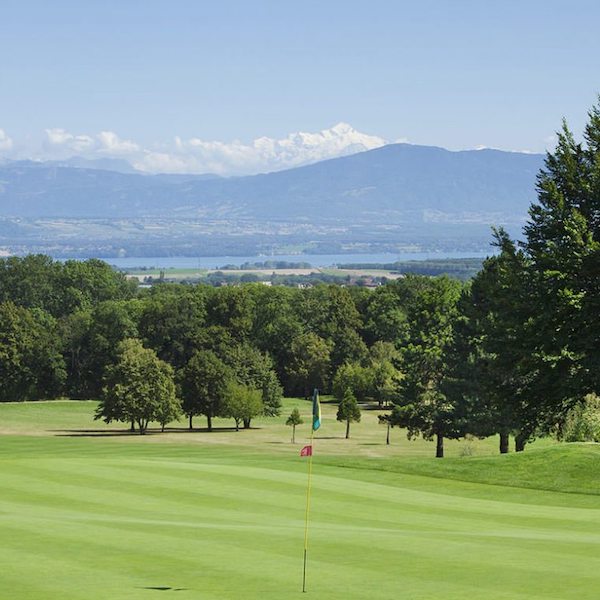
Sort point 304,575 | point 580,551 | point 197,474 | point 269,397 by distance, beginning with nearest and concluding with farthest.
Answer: point 304,575
point 580,551
point 197,474
point 269,397

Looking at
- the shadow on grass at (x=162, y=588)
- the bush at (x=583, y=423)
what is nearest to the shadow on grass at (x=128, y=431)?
the bush at (x=583, y=423)

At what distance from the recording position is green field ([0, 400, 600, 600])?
1775cm

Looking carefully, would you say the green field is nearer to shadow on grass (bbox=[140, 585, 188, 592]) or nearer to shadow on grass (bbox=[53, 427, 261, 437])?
shadow on grass (bbox=[140, 585, 188, 592])

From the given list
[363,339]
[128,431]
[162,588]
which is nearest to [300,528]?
[162,588]

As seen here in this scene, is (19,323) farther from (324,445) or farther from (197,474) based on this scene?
(197,474)

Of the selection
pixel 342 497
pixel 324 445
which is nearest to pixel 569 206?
pixel 342 497

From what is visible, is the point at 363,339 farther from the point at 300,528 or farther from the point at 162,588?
the point at 162,588

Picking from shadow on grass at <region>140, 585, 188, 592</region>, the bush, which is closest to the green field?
shadow on grass at <region>140, 585, 188, 592</region>

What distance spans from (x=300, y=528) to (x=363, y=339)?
110051 mm

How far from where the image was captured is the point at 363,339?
5246 inches

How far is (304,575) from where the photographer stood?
58.0 ft

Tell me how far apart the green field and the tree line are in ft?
15.3

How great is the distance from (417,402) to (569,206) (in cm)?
3261

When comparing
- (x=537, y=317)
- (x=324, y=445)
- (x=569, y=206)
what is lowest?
(x=324, y=445)
